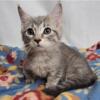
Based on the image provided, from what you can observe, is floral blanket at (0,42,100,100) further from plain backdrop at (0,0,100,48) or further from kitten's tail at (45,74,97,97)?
plain backdrop at (0,0,100,48)

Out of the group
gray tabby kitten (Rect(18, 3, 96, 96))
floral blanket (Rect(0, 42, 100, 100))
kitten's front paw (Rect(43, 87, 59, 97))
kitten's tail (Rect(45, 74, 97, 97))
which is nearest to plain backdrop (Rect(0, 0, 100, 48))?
floral blanket (Rect(0, 42, 100, 100))

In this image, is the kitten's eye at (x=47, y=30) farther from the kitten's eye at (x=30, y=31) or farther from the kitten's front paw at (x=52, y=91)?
the kitten's front paw at (x=52, y=91)

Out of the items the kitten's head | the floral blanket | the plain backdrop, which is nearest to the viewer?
the floral blanket

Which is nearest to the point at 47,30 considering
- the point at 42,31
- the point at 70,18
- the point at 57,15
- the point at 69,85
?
the point at 42,31

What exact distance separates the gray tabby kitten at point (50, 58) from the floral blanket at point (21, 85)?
6 cm

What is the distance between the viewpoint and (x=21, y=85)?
5.50 feet

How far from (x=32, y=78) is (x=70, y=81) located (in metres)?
0.29

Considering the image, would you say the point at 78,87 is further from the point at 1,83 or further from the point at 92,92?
the point at 1,83

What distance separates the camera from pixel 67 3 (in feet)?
8.40

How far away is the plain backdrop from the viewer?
8.41 ft

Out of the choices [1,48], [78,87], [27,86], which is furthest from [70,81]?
[1,48]

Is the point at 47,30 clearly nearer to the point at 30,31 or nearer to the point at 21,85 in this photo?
the point at 30,31

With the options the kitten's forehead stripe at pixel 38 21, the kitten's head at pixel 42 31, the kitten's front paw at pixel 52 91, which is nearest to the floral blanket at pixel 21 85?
the kitten's front paw at pixel 52 91

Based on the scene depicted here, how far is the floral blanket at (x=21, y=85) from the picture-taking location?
1.44 metres
